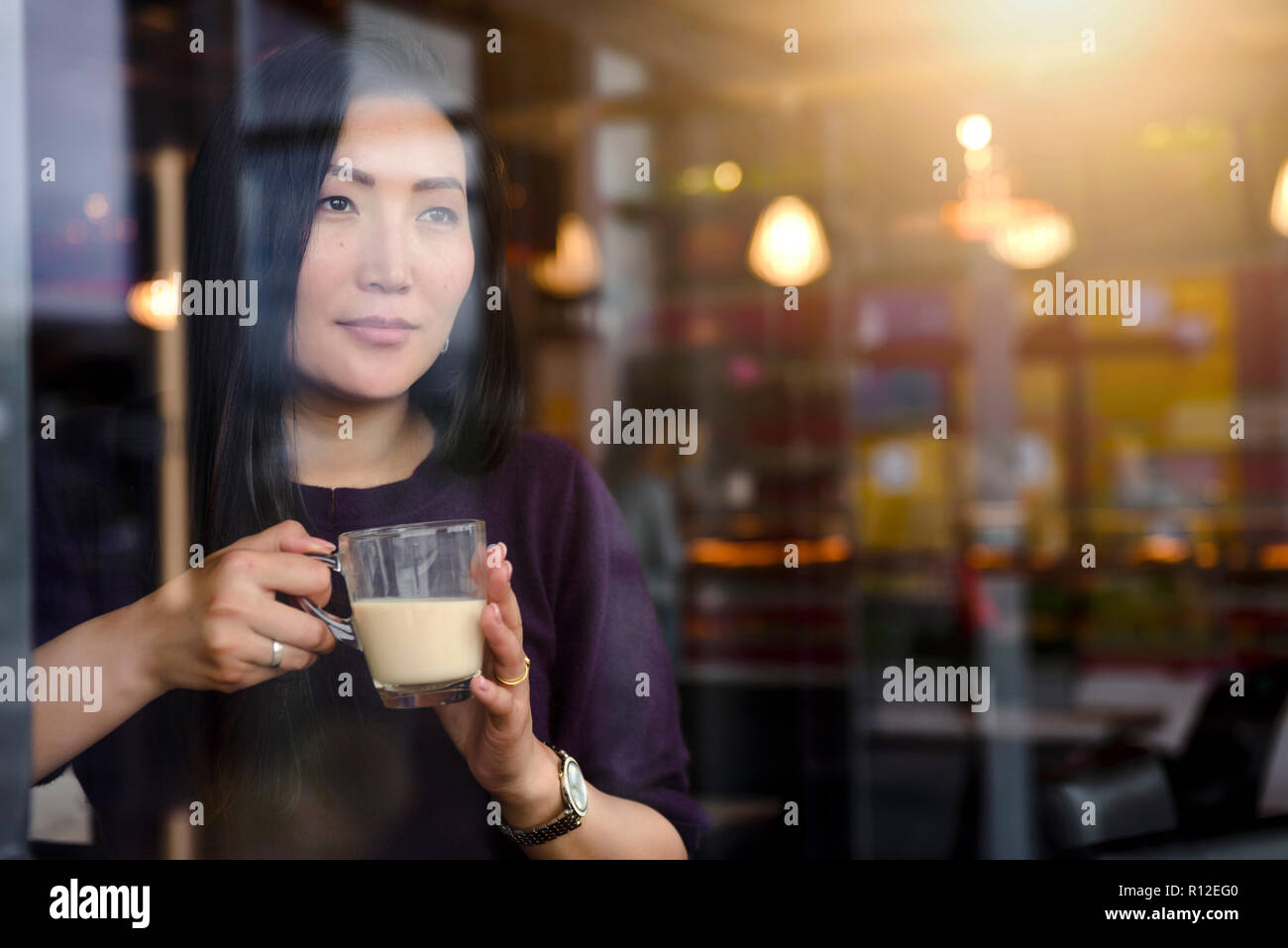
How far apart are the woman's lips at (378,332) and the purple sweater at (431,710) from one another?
0.57 feet

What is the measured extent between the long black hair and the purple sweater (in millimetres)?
42

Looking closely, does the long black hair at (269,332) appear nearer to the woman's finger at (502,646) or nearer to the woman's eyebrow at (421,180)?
the woman's eyebrow at (421,180)

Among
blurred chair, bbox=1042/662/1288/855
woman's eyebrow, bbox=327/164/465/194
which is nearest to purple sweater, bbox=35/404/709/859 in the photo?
woman's eyebrow, bbox=327/164/465/194

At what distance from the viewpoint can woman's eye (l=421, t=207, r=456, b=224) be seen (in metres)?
1.54

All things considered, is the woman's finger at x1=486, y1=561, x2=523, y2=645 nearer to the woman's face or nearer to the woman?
the woman

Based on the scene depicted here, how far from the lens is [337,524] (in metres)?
1.53

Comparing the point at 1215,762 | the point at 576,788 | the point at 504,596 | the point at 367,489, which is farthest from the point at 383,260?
the point at 1215,762

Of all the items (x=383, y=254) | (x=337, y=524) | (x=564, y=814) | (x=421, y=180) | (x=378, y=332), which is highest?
(x=421, y=180)

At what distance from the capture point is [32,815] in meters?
1.60

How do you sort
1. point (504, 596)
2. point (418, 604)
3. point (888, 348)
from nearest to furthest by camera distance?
point (418, 604) < point (504, 596) < point (888, 348)

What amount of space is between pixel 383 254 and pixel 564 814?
0.81 meters

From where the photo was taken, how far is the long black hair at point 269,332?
1.54 metres

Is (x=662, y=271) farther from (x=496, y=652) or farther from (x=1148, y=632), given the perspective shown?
(x=1148, y=632)

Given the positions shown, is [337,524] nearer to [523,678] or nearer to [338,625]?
[338,625]
